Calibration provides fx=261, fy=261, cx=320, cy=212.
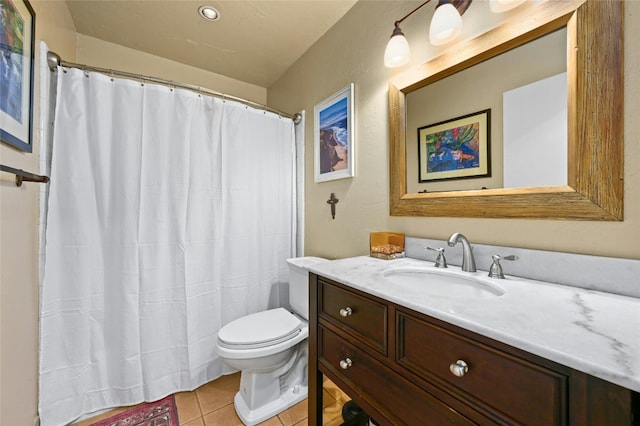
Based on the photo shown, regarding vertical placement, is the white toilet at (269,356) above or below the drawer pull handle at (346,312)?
below

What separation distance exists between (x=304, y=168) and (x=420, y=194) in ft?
3.69

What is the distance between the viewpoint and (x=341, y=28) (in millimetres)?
1733

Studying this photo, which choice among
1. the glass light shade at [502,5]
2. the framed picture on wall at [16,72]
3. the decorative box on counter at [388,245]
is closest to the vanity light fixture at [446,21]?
the glass light shade at [502,5]

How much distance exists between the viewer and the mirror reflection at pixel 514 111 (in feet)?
2.87

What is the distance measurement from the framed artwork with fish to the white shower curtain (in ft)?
4.08

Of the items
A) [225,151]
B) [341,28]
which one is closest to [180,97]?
[225,151]

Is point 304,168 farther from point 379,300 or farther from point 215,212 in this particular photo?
point 379,300

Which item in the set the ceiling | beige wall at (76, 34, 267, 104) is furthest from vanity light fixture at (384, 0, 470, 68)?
beige wall at (76, 34, 267, 104)

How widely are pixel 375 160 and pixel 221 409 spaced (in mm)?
1700

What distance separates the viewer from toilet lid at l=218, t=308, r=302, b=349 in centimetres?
136

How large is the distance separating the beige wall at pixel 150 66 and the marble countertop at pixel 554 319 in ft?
7.72

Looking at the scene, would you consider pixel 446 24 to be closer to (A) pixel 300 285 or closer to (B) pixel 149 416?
(A) pixel 300 285

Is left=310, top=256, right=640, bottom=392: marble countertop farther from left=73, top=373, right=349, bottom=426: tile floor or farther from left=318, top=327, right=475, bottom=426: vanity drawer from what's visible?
left=73, top=373, right=349, bottom=426: tile floor

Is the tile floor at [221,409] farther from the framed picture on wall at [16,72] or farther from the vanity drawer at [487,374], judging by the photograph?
→ the framed picture on wall at [16,72]
